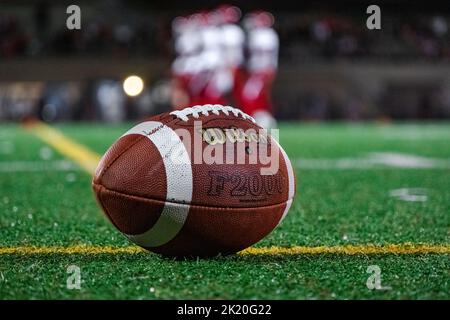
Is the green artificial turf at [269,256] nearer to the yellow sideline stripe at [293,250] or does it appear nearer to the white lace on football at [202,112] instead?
the yellow sideline stripe at [293,250]

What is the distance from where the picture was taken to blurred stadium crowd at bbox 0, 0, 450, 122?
18.5 m

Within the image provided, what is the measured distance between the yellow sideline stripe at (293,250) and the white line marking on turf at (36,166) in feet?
9.27

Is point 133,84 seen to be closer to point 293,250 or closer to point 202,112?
point 293,250

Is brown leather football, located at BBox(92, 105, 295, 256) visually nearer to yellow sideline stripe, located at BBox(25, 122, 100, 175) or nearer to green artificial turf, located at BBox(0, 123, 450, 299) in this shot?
green artificial turf, located at BBox(0, 123, 450, 299)

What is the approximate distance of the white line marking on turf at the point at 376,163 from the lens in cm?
536

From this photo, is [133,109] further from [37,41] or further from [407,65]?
[407,65]

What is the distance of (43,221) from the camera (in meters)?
3.00

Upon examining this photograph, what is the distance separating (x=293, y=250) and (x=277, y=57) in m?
16.2

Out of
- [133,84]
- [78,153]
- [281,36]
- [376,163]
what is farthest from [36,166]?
[281,36]

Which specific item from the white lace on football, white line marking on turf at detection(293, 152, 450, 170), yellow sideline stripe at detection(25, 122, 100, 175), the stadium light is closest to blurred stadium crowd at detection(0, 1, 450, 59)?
the stadium light

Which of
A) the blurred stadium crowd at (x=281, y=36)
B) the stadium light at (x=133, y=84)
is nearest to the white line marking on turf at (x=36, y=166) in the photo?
the stadium light at (x=133, y=84)

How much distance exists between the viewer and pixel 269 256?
2.28 metres

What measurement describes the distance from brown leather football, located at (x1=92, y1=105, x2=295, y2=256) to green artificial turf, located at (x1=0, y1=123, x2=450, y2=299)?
74 mm
